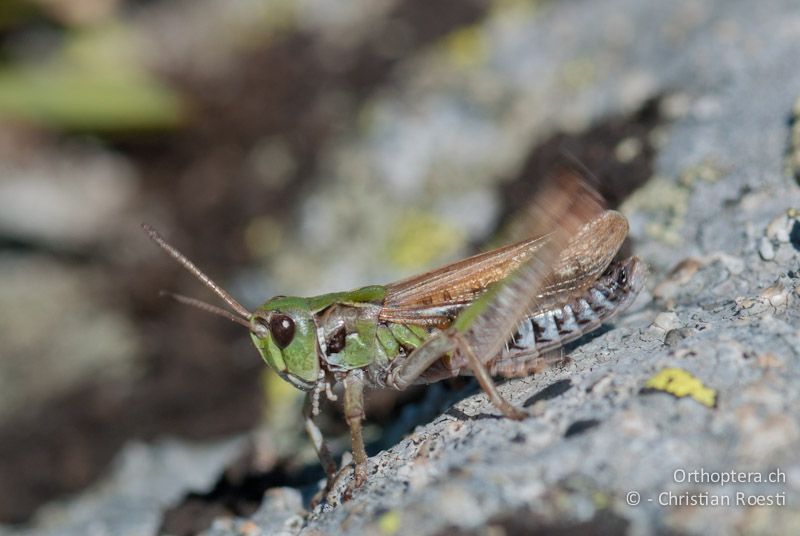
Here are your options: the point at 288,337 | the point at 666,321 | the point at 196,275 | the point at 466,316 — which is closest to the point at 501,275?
the point at 466,316

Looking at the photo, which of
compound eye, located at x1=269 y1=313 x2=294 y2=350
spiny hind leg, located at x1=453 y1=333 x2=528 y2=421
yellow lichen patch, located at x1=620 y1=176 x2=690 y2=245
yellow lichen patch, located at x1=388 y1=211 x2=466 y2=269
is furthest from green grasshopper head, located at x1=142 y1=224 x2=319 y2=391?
yellow lichen patch, located at x1=620 y1=176 x2=690 y2=245

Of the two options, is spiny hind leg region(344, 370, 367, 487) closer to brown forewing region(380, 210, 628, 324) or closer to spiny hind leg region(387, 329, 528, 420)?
spiny hind leg region(387, 329, 528, 420)

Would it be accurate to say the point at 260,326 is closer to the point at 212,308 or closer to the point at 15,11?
the point at 212,308

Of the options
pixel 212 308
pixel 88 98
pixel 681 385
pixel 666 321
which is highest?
pixel 88 98

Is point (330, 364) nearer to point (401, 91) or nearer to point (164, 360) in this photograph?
point (164, 360)

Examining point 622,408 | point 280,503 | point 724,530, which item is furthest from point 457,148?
point 724,530
